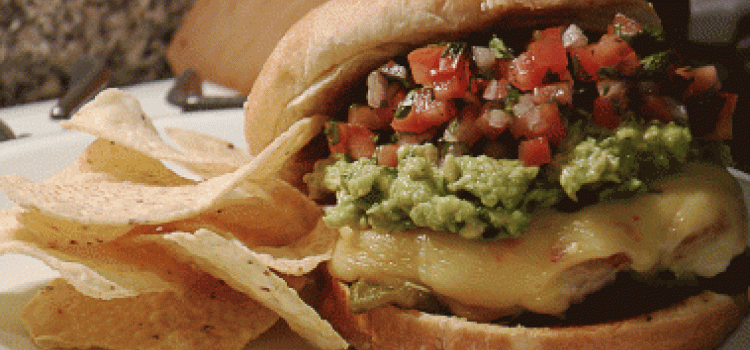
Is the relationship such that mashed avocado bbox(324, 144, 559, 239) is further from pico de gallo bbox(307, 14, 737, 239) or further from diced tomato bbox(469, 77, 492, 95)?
diced tomato bbox(469, 77, 492, 95)

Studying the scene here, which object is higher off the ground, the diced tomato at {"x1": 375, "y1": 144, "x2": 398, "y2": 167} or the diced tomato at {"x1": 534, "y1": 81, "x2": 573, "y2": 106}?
the diced tomato at {"x1": 534, "y1": 81, "x2": 573, "y2": 106}

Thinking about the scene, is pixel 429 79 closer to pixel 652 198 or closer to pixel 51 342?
pixel 652 198

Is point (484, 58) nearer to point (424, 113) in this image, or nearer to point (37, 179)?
point (424, 113)

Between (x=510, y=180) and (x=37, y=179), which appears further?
(x=37, y=179)

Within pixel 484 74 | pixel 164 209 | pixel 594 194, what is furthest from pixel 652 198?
pixel 164 209

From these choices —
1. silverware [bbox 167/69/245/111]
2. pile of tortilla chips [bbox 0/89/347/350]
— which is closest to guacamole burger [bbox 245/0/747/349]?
pile of tortilla chips [bbox 0/89/347/350]


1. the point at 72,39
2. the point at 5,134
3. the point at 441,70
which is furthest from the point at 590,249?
the point at 72,39

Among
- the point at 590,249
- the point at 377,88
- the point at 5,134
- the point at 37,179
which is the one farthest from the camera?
the point at 5,134
